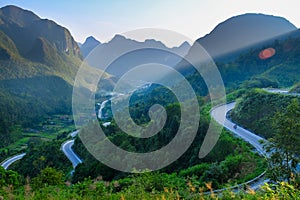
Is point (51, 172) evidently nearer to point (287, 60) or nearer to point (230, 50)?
point (287, 60)

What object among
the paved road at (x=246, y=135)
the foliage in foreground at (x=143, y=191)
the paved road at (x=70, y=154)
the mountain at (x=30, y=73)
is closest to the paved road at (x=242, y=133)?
the paved road at (x=246, y=135)

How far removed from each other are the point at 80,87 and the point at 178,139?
12701 cm

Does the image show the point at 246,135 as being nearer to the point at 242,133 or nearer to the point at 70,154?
the point at 242,133

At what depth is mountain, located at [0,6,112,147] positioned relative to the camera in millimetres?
80250

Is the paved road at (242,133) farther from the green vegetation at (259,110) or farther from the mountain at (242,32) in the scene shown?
the mountain at (242,32)

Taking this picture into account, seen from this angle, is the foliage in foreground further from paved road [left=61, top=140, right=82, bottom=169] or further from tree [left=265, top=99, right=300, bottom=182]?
paved road [left=61, top=140, right=82, bottom=169]

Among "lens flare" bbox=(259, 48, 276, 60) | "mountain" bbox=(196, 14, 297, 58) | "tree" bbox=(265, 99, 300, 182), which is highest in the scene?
"tree" bbox=(265, 99, 300, 182)

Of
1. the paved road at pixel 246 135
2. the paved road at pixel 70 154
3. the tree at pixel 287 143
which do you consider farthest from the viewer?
the paved road at pixel 70 154

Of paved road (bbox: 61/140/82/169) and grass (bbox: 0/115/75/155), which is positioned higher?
paved road (bbox: 61/140/82/169)

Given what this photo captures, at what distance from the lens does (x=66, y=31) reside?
19562cm

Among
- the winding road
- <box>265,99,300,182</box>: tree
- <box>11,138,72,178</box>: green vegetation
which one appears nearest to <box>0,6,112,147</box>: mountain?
the winding road

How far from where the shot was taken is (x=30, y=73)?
4724 inches

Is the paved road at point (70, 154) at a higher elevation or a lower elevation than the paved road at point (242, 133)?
lower

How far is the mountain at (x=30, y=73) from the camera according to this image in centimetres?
8025
